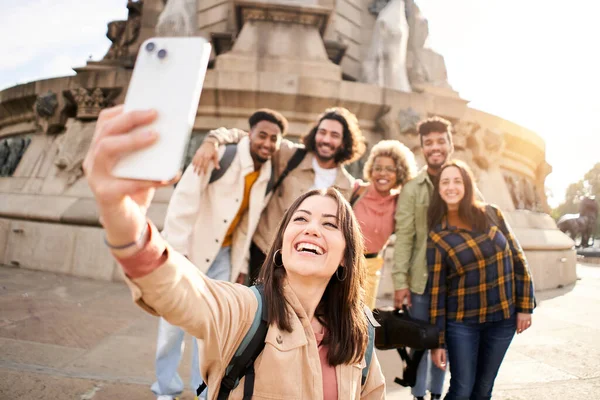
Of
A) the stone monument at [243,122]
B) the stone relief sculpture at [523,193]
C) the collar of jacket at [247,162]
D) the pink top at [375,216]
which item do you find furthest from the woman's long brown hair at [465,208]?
the stone relief sculpture at [523,193]

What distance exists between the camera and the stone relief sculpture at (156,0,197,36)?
1070cm

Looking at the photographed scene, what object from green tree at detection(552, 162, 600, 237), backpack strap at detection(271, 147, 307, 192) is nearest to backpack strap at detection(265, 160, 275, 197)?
backpack strap at detection(271, 147, 307, 192)

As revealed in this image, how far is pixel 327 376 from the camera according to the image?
4.46 feet

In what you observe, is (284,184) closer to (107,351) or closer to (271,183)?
(271,183)

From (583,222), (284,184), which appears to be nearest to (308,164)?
(284,184)

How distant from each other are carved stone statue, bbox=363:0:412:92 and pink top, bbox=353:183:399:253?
8.23 meters

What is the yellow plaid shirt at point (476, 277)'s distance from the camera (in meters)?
2.43

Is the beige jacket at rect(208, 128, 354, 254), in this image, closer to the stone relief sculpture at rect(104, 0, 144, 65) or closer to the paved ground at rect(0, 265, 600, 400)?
the paved ground at rect(0, 265, 600, 400)

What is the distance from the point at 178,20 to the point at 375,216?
32.1ft

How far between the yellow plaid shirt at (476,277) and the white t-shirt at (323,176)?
86 centimetres

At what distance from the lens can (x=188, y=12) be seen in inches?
428

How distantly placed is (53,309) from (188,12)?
8.92 m

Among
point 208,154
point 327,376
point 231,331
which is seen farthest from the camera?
point 208,154

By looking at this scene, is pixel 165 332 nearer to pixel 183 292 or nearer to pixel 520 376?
pixel 183 292
